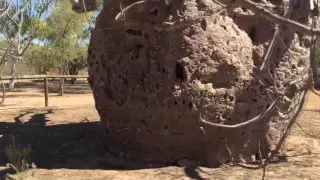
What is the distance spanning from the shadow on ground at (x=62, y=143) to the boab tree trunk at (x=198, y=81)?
450 mm

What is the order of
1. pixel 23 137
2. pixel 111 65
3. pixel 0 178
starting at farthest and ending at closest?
pixel 23 137
pixel 111 65
pixel 0 178

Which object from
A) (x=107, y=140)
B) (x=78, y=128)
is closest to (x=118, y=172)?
(x=107, y=140)

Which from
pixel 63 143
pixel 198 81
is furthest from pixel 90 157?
pixel 198 81

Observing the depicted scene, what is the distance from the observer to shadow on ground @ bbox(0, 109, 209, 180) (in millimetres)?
6395

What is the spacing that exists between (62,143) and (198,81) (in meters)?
2.99

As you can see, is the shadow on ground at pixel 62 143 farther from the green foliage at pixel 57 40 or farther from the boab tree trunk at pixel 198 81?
the green foliage at pixel 57 40

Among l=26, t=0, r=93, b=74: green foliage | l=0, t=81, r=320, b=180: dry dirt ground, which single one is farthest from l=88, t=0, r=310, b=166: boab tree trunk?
l=26, t=0, r=93, b=74: green foliage

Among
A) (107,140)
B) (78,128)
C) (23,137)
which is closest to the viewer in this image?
(107,140)

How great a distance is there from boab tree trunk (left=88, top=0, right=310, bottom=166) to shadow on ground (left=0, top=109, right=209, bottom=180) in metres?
0.45

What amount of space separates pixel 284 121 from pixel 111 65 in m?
2.63

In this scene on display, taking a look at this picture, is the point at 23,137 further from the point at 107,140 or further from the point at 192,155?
the point at 192,155

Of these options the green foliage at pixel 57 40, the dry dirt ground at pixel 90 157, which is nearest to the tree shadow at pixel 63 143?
the dry dirt ground at pixel 90 157

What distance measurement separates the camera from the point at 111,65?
6.68 meters

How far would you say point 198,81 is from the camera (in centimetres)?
592
